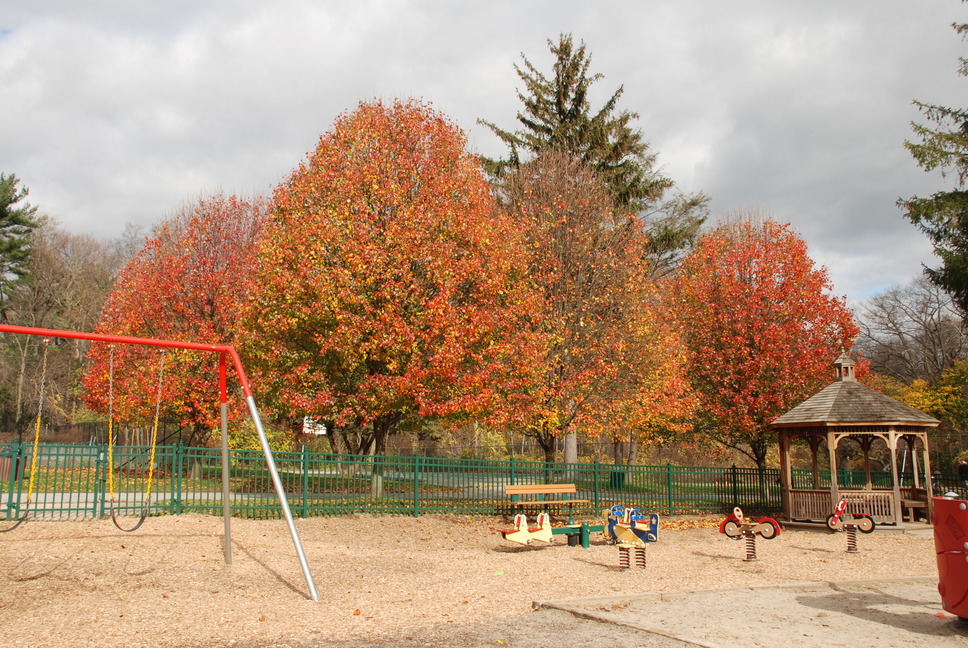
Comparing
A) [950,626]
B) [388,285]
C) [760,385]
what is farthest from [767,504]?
[950,626]

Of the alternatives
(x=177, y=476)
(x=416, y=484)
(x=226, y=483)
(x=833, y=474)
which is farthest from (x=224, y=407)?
(x=833, y=474)

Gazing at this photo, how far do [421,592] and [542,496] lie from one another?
9.76 m

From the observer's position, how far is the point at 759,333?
2317 centimetres

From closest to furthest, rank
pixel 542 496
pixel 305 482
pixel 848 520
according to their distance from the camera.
Answer: pixel 305 482 < pixel 848 520 < pixel 542 496

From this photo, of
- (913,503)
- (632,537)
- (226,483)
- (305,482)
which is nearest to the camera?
(226,483)

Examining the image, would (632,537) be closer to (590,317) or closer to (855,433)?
(855,433)

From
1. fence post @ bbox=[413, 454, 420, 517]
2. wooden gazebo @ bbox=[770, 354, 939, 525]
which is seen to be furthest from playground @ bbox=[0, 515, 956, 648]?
wooden gazebo @ bbox=[770, 354, 939, 525]

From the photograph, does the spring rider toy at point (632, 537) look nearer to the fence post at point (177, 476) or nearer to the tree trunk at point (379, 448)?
the tree trunk at point (379, 448)

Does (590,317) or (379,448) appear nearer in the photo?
(379,448)

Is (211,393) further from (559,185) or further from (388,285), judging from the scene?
(559,185)

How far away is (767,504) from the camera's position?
73.2 ft

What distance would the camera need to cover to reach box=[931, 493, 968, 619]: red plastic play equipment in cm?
702

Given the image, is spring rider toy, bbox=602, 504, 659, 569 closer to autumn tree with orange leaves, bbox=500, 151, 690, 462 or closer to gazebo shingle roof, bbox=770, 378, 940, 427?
autumn tree with orange leaves, bbox=500, 151, 690, 462

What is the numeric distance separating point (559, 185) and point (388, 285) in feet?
29.6
